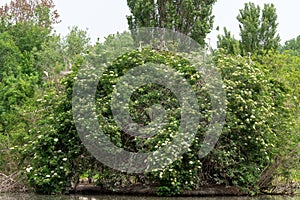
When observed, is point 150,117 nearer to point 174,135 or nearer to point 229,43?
point 174,135

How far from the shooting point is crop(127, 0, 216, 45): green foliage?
870 inches

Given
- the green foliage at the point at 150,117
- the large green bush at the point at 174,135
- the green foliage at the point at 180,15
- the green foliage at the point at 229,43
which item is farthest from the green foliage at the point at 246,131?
the green foliage at the point at 229,43

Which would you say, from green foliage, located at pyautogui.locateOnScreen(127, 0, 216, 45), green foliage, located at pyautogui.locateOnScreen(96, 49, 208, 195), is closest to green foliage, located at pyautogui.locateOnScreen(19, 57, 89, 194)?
green foliage, located at pyautogui.locateOnScreen(96, 49, 208, 195)

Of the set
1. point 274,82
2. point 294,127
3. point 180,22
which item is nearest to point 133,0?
point 180,22

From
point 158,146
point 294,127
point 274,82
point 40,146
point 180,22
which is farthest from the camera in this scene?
point 180,22

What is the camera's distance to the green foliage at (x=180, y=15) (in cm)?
2211

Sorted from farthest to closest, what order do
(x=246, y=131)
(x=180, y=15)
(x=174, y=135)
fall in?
(x=180, y=15)
(x=246, y=131)
(x=174, y=135)

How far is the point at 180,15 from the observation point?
22.4 metres

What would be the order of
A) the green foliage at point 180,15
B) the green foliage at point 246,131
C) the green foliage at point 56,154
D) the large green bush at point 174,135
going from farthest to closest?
the green foliage at point 180,15
the green foliage at point 246,131
the green foliage at point 56,154
the large green bush at point 174,135

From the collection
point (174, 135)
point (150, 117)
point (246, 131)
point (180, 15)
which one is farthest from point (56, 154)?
point (180, 15)

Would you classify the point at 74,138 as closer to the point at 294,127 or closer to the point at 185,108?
the point at 185,108

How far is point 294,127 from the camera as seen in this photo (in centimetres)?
1442

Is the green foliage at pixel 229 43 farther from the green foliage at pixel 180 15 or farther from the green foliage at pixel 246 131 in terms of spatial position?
the green foliage at pixel 246 131

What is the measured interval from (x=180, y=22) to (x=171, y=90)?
9.01 meters
